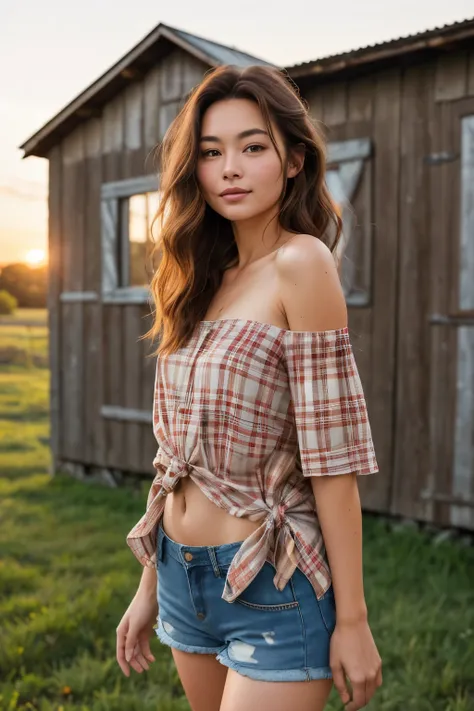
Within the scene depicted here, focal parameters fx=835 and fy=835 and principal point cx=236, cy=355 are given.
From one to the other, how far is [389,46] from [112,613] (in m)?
4.29

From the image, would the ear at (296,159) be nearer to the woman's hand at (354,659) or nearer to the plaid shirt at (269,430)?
the plaid shirt at (269,430)

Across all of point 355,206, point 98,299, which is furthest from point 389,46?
point 98,299

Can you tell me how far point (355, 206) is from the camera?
645 cm

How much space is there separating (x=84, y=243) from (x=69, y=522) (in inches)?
125

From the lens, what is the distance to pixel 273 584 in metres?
1.62

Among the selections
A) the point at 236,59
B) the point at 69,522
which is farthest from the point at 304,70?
the point at 69,522

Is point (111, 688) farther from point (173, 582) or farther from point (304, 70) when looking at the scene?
point (304, 70)

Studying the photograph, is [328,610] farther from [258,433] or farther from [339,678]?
[258,433]

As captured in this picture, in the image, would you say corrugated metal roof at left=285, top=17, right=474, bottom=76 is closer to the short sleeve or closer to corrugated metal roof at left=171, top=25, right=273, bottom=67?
corrugated metal roof at left=171, top=25, right=273, bottom=67

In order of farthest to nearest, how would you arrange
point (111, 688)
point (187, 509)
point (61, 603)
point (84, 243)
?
point (84, 243)
point (61, 603)
point (111, 688)
point (187, 509)

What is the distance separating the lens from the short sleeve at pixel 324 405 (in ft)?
5.24

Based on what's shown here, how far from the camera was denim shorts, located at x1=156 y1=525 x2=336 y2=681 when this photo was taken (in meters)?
1.58

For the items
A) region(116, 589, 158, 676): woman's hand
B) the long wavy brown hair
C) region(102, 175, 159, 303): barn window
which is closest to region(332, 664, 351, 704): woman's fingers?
region(116, 589, 158, 676): woman's hand

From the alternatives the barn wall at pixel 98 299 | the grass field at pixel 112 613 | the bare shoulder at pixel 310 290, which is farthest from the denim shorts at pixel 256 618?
the barn wall at pixel 98 299
